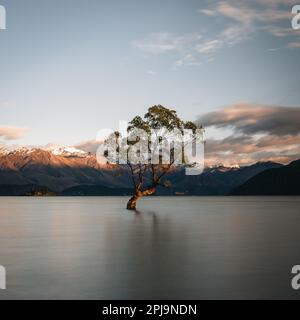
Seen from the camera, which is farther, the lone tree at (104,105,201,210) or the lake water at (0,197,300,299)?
the lone tree at (104,105,201,210)

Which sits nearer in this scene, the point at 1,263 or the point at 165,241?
the point at 1,263

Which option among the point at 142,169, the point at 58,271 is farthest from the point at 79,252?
the point at 142,169

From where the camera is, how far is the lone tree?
79.9m

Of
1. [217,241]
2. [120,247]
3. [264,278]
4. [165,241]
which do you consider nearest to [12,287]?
[264,278]

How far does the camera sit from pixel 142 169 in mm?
80750

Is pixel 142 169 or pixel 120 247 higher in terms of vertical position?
pixel 142 169

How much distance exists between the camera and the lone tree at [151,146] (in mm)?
79938

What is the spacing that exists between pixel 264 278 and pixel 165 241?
16397 millimetres

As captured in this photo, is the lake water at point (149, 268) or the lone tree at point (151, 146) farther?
the lone tree at point (151, 146)

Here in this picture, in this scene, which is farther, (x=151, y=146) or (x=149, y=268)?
(x=151, y=146)

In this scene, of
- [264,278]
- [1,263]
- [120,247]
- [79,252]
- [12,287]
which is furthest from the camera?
[120,247]

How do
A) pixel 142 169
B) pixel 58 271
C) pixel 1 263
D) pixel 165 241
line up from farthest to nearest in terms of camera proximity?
pixel 142 169 → pixel 165 241 → pixel 1 263 → pixel 58 271

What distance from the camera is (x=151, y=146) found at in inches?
3177
